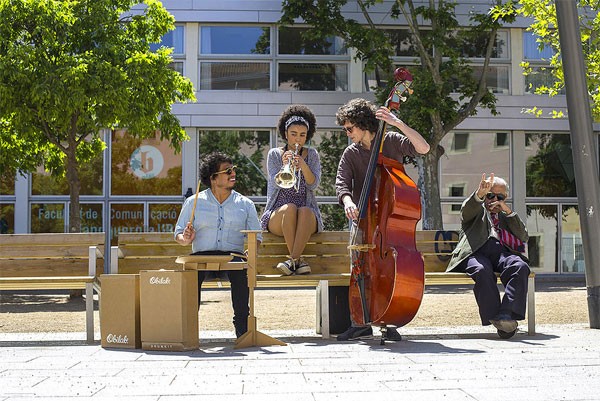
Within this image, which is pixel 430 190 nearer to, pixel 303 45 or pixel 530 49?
pixel 303 45

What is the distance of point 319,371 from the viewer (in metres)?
5.46

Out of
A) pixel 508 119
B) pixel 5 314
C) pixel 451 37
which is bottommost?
pixel 5 314

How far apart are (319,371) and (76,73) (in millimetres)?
10188

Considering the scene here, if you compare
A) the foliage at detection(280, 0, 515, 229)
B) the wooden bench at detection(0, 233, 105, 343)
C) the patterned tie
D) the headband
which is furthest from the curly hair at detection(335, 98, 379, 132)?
the foliage at detection(280, 0, 515, 229)

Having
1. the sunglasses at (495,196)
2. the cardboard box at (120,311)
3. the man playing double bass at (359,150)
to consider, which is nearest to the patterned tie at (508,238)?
the sunglasses at (495,196)

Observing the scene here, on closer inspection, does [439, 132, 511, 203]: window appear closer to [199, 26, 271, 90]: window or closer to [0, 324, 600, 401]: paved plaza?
[199, 26, 271, 90]: window

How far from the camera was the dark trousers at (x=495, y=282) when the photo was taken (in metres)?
7.52

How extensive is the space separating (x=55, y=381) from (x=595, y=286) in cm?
554

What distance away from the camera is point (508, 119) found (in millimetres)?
23641

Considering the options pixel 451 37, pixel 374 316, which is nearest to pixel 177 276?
pixel 374 316

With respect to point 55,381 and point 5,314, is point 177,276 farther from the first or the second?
point 5,314

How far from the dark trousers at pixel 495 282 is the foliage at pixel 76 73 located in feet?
28.1

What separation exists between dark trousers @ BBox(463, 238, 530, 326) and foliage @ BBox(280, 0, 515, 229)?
36.0 feet

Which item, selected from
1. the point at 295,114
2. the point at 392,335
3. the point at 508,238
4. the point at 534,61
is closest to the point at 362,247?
the point at 392,335
